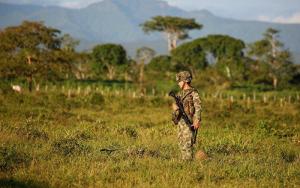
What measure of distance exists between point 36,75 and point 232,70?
30.2 meters

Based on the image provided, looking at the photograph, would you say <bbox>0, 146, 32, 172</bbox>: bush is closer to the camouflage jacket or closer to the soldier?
the soldier

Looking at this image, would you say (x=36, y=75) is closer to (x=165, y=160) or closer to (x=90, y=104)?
(x=90, y=104)

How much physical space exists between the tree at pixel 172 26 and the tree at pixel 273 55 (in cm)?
1211

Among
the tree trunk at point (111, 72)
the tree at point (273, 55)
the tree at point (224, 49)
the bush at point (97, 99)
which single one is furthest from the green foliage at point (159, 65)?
the bush at point (97, 99)

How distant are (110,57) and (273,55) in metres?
19.4

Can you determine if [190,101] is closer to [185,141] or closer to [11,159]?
[185,141]

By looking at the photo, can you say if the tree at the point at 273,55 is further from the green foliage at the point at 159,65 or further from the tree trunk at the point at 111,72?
the tree trunk at the point at 111,72

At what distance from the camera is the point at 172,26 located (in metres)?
76.7

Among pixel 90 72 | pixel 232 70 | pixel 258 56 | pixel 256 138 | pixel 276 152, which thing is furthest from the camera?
pixel 90 72

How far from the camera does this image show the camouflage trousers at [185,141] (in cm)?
1014

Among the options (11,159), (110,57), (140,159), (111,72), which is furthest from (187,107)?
(110,57)

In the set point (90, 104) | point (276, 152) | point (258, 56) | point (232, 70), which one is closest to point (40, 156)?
point (276, 152)

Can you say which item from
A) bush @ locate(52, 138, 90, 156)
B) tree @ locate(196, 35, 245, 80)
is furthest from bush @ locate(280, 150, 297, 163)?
tree @ locate(196, 35, 245, 80)

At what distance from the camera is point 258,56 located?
64.7 meters
